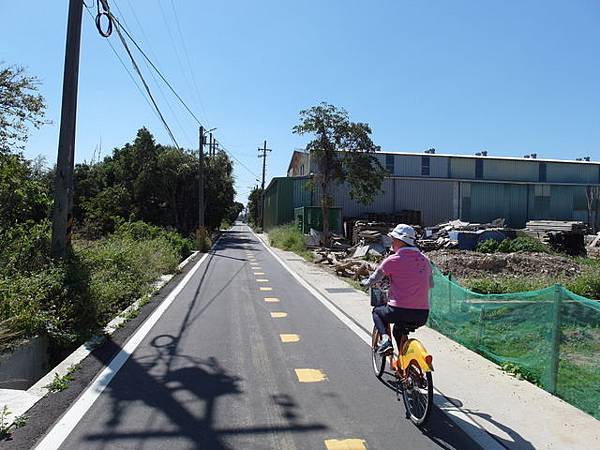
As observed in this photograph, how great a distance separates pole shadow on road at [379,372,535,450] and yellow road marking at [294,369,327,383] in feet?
3.76

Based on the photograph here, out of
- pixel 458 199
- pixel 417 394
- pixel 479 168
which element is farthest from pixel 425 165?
pixel 417 394

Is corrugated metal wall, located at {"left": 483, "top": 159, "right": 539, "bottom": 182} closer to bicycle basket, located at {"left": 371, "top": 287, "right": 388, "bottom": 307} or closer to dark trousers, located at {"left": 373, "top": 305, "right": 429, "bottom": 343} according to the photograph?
bicycle basket, located at {"left": 371, "top": 287, "right": 388, "bottom": 307}

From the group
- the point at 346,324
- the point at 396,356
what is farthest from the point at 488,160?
the point at 396,356

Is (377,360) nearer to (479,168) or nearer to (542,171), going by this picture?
(479,168)

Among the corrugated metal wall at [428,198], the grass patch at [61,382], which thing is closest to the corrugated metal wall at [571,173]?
the corrugated metal wall at [428,198]

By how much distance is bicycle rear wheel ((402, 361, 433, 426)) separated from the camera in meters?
4.68

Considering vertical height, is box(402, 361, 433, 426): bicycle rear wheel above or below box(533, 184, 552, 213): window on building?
below

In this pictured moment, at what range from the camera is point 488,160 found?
5812 centimetres

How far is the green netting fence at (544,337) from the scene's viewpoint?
5.51 metres

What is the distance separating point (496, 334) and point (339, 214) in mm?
31974

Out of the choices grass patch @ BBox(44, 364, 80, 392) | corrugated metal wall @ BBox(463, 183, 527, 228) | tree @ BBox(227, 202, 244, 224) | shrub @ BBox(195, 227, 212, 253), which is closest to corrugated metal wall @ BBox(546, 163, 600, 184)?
corrugated metal wall @ BBox(463, 183, 527, 228)

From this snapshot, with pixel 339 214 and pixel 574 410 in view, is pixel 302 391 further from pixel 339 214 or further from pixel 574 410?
pixel 339 214

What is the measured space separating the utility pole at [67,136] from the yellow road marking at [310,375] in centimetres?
743

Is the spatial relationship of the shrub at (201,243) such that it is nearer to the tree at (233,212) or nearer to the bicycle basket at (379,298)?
the bicycle basket at (379,298)
